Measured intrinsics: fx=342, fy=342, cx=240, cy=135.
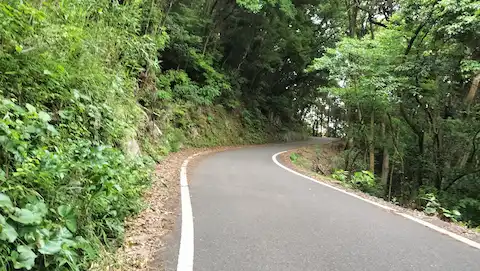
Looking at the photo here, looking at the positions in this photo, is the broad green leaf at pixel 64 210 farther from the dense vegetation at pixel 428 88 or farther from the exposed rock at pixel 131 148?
the dense vegetation at pixel 428 88

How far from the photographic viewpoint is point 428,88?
42.9 ft

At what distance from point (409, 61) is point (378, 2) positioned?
1041 centimetres

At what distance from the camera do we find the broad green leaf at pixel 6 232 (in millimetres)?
2500

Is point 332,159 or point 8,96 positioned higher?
point 8,96

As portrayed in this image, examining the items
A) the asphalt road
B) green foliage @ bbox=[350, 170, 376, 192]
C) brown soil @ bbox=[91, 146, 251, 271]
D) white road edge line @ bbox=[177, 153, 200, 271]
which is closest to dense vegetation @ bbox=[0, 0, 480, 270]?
brown soil @ bbox=[91, 146, 251, 271]

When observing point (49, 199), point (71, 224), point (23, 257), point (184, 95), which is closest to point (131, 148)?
point (49, 199)

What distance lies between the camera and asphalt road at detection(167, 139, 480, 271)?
388 centimetres

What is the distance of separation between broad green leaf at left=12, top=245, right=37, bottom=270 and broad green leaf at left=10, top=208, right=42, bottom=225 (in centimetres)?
20

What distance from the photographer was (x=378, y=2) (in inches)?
840

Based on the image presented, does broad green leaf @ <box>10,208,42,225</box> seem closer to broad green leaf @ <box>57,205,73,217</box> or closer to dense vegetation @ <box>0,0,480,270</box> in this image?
dense vegetation @ <box>0,0,480,270</box>

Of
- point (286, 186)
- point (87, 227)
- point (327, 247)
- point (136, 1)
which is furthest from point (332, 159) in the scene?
point (87, 227)

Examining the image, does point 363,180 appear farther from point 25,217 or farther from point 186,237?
point 25,217

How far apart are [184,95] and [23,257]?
1673cm

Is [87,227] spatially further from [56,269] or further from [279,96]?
[279,96]
